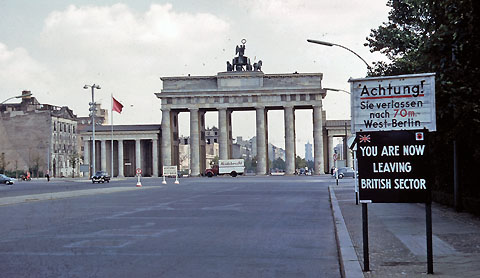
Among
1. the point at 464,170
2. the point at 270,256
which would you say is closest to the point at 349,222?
the point at 464,170

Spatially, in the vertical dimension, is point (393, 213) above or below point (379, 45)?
below

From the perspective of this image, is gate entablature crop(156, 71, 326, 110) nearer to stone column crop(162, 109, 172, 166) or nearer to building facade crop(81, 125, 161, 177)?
stone column crop(162, 109, 172, 166)

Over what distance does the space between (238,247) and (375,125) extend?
15.5ft

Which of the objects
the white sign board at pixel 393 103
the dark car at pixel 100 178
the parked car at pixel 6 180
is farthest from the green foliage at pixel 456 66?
the parked car at pixel 6 180

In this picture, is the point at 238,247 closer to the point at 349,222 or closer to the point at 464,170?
the point at 349,222

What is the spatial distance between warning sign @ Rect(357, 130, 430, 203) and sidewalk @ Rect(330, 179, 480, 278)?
3.67 ft

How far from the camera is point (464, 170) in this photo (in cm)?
2145

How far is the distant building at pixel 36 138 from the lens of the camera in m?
132

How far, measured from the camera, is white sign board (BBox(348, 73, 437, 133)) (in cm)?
991

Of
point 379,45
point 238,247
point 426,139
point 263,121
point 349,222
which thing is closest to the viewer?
point 426,139

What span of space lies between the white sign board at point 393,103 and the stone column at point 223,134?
370 ft

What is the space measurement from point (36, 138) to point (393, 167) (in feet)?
428

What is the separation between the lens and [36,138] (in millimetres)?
133125

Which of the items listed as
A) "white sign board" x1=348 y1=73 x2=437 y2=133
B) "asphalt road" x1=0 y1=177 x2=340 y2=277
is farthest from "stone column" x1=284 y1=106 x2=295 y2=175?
"white sign board" x1=348 y1=73 x2=437 y2=133
